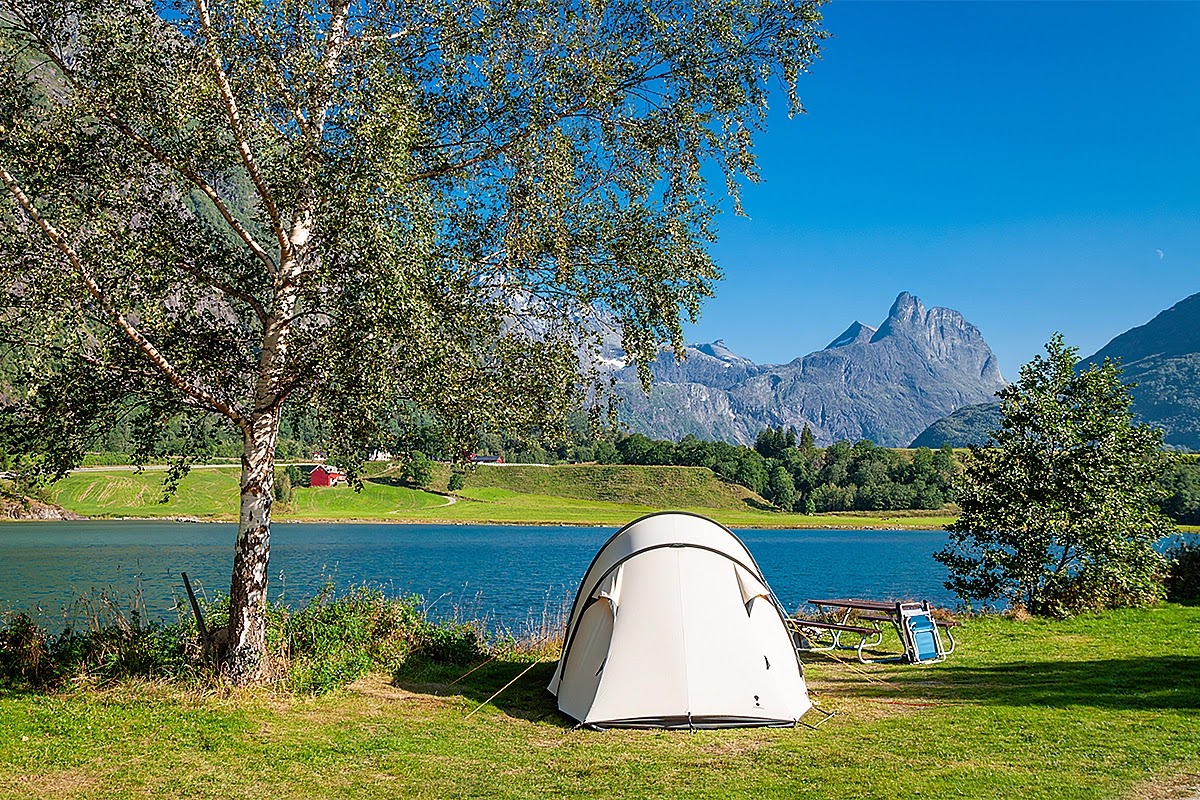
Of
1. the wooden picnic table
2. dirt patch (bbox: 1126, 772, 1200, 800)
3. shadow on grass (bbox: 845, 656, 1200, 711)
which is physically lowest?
shadow on grass (bbox: 845, 656, 1200, 711)

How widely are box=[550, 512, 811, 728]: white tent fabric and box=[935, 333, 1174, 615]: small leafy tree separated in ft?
36.1

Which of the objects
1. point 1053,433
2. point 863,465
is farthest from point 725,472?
point 1053,433

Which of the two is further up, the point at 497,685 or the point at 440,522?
the point at 497,685

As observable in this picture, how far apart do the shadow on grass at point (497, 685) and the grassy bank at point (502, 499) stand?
76.1m

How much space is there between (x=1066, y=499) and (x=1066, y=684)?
28.2 ft

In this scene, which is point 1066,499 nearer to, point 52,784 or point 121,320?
point 121,320

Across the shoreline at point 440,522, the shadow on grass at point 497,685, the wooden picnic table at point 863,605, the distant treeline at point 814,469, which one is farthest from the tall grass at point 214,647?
the distant treeline at point 814,469

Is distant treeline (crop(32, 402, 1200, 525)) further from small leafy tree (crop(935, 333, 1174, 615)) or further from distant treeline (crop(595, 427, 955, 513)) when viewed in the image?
small leafy tree (crop(935, 333, 1174, 615))

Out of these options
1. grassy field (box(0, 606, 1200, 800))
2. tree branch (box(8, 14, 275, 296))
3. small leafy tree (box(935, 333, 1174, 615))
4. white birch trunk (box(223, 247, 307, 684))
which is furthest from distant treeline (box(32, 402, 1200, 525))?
grassy field (box(0, 606, 1200, 800))

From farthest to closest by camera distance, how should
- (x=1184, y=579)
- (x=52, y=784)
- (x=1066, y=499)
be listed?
(x=1184, y=579), (x=1066, y=499), (x=52, y=784)

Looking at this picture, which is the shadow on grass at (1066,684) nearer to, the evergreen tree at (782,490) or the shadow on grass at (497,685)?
the shadow on grass at (497,685)

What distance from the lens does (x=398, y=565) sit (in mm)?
46750

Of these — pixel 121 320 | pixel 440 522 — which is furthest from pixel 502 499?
pixel 121 320

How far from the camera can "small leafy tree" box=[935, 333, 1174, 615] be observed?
65.4 feet
